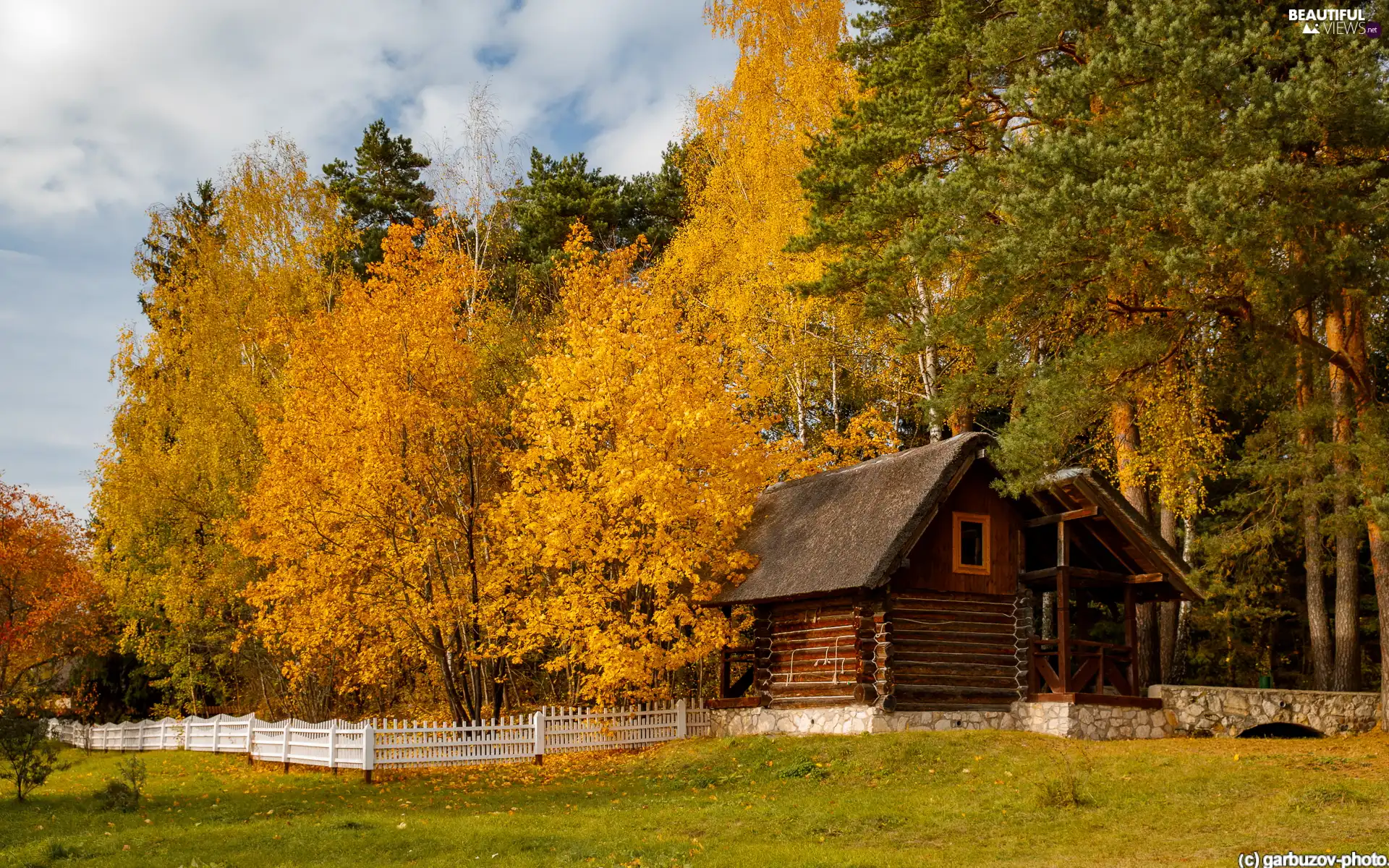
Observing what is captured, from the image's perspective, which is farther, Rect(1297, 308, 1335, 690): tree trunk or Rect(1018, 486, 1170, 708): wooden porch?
Rect(1297, 308, 1335, 690): tree trunk

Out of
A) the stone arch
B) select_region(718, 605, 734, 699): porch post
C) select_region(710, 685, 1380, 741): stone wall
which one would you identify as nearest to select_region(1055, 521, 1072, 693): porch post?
select_region(710, 685, 1380, 741): stone wall

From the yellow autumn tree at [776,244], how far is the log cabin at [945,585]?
6.37m

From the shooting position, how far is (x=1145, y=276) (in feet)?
59.8

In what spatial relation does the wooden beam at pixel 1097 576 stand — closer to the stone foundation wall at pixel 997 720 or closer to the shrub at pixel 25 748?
the stone foundation wall at pixel 997 720

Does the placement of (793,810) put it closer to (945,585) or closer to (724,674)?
(945,585)

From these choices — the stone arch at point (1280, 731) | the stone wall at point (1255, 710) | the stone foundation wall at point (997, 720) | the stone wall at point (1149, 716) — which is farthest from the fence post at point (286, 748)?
the stone arch at point (1280, 731)

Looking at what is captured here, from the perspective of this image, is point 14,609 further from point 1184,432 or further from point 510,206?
point 1184,432

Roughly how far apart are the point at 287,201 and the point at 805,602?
898 inches

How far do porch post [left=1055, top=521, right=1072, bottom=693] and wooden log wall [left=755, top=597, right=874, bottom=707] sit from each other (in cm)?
344

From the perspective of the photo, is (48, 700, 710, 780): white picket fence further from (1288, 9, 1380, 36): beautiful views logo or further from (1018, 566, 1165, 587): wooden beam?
(1288, 9, 1380, 36): beautiful views logo

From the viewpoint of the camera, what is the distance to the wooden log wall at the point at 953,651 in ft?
70.9

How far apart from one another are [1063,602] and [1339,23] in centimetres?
1027

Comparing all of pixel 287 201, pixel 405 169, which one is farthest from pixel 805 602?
pixel 405 169

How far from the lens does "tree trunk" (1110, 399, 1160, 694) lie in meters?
22.7
